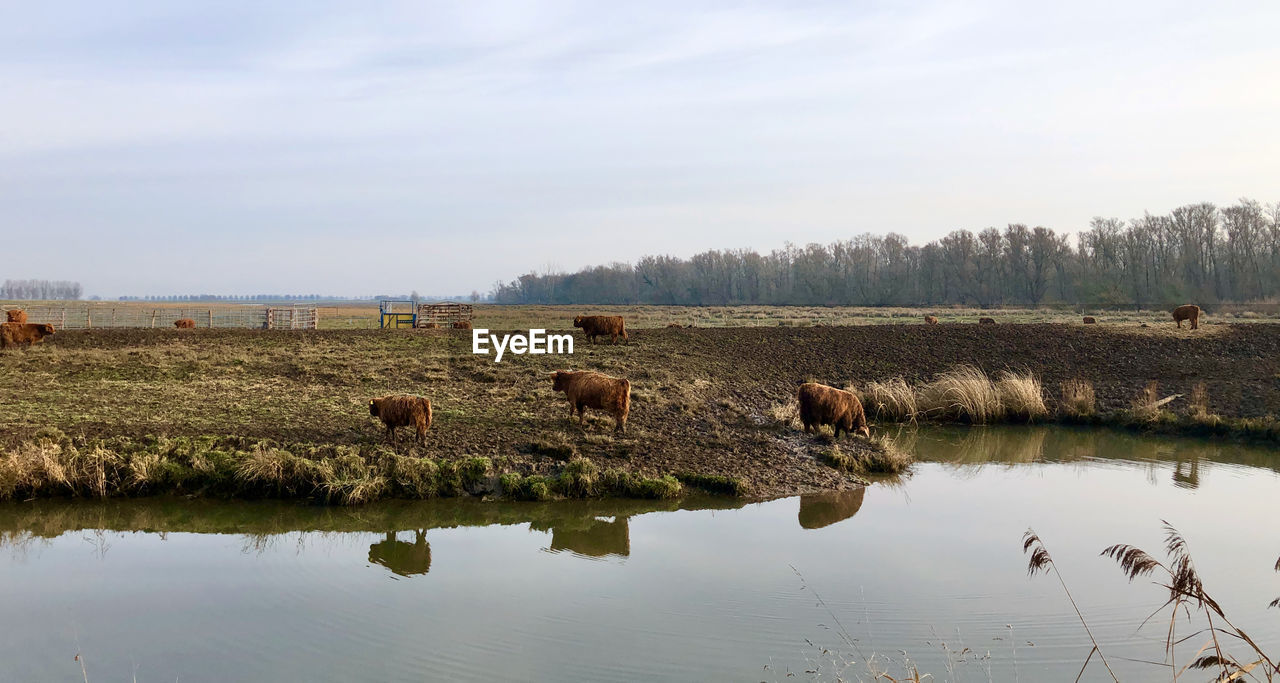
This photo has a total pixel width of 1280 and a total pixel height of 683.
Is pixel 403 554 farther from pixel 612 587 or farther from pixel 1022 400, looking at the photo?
pixel 1022 400

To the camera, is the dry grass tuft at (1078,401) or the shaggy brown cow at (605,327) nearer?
the dry grass tuft at (1078,401)

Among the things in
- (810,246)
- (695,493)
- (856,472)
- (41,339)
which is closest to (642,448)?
(695,493)

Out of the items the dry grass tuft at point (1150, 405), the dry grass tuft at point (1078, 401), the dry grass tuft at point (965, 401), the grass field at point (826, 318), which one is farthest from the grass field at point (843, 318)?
the dry grass tuft at point (1078, 401)

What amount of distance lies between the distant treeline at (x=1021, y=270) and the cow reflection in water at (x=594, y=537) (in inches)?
2632

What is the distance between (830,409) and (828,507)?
3681 millimetres

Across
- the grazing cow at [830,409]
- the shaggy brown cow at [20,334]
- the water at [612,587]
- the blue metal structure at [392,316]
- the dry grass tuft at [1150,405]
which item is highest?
the blue metal structure at [392,316]

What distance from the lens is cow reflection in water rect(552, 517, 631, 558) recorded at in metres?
10.6

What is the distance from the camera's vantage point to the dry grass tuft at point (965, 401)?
20219 mm

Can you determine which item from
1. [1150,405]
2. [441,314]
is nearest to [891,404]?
[1150,405]

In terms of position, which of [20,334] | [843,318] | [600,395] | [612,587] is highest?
[843,318]

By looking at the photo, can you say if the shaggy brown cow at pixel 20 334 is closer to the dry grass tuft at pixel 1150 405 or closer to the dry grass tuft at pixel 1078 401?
the dry grass tuft at pixel 1078 401

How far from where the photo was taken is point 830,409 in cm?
1609

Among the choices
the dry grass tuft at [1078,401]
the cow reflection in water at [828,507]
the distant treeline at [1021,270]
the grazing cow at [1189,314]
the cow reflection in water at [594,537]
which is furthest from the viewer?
the distant treeline at [1021,270]

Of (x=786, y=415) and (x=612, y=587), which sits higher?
(x=786, y=415)
